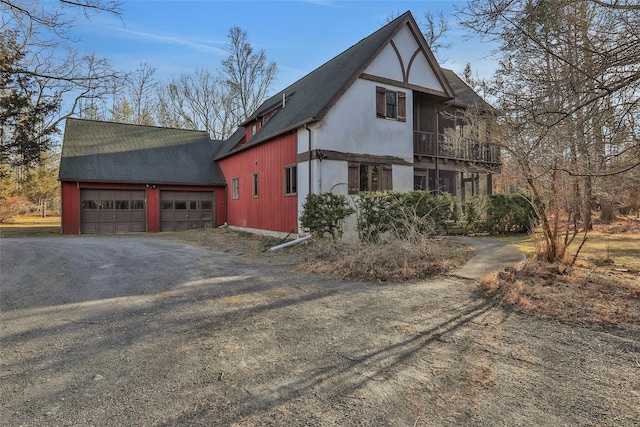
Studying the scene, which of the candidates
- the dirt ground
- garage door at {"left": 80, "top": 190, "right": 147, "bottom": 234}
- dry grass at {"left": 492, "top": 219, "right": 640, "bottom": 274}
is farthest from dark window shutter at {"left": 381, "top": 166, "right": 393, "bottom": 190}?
garage door at {"left": 80, "top": 190, "right": 147, "bottom": 234}

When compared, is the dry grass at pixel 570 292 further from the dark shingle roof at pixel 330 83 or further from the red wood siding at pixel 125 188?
the red wood siding at pixel 125 188

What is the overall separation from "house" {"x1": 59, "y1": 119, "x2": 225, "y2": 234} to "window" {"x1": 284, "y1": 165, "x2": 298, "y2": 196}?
742 cm

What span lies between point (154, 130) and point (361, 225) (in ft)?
59.3

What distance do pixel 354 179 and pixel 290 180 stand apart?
2.45m

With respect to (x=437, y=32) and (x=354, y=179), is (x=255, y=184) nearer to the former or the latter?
(x=354, y=179)

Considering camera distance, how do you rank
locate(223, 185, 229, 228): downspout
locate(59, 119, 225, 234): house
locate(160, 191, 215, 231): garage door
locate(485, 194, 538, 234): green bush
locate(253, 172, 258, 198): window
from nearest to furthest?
locate(485, 194, 538, 234): green bush
locate(253, 172, 258, 198): window
locate(59, 119, 225, 234): house
locate(160, 191, 215, 231): garage door
locate(223, 185, 229, 228): downspout

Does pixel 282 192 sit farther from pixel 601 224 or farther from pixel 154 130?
pixel 601 224

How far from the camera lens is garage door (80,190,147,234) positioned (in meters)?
17.0

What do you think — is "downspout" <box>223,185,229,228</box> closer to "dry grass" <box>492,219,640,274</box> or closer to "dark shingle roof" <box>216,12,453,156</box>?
"dark shingle roof" <box>216,12,453,156</box>

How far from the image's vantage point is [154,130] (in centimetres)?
2220

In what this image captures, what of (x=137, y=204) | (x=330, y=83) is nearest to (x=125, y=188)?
(x=137, y=204)

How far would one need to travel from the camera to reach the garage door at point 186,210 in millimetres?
18594

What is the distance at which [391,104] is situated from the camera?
13.5 meters

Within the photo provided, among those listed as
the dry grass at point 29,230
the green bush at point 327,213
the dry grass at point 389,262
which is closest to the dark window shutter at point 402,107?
the green bush at point 327,213
